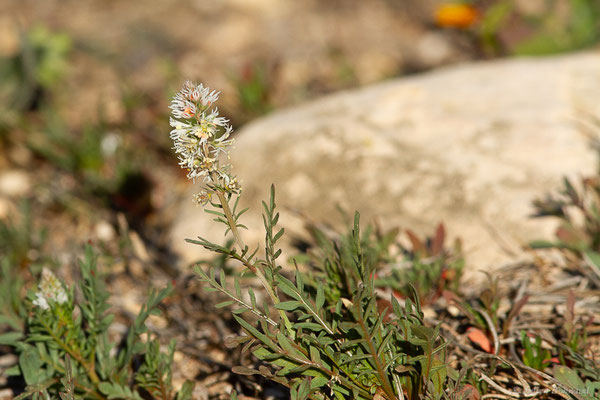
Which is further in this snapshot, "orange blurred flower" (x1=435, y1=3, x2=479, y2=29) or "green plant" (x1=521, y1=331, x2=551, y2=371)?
"orange blurred flower" (x1=435, y1=3, x2=479, y2=29)

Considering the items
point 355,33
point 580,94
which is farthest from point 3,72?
point 580,94

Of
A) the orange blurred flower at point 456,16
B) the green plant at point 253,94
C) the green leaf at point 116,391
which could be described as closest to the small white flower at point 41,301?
the green leaf at point 116,391

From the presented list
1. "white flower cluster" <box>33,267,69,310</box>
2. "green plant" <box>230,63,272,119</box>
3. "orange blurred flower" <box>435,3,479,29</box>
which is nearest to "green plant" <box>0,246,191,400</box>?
"white flower cluster" <box>33,267,69,310</box>

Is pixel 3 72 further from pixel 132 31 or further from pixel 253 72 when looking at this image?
pixel 253 72

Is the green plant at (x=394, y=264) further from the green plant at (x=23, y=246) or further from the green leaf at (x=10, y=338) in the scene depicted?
the green plant at (x=23, y=246)

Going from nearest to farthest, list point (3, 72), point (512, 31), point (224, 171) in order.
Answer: point (224, 171) < point (3, 72) < point (512, 31)

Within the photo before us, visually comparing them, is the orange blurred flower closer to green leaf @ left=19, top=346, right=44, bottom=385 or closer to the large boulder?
the large boulder
